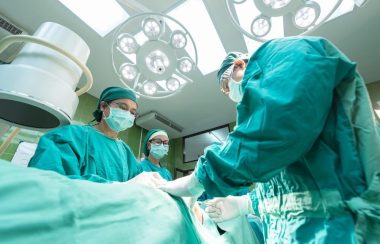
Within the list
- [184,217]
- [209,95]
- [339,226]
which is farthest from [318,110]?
[209,95]

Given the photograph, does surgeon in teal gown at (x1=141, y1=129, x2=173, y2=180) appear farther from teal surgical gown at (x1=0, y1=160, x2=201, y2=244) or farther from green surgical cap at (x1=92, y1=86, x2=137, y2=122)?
teal surgical gown at (x1=0, y1=160, x2=201, y2=244)

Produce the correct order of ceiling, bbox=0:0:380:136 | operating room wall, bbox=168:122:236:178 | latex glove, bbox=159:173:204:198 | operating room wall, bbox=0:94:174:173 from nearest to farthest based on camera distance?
latex glove, bbox=159:173:204:198
ceiling, bbox=0:0:380:136
operating room wall, bbox=0:94:174:173
operating room wall, bbox=168:122:236:178

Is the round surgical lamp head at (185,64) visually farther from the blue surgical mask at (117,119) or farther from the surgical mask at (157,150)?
the surgical mask at (157,150)

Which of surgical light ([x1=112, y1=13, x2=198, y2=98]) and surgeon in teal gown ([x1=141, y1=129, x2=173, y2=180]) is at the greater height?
surgical light ([x1=112, y1=13, x2=198, y2=98])

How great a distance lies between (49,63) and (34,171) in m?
0.63

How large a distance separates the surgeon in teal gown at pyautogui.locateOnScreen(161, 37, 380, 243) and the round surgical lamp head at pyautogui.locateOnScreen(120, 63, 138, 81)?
4.38ft

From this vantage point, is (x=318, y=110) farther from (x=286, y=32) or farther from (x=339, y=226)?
(x=286, y=32)

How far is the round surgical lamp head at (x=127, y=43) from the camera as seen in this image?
1646 millimetres

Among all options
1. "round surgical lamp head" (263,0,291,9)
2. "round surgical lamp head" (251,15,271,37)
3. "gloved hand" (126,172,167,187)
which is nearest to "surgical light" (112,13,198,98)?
"round surgical lamp head" (251,15,271,37)

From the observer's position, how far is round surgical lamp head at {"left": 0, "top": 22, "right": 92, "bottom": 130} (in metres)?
0.80

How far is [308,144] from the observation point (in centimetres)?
58

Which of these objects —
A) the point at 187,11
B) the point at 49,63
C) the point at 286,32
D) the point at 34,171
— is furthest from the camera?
the point at 187,11

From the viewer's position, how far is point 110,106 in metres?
1.58

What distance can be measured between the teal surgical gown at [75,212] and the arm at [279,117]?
0.60 ft
